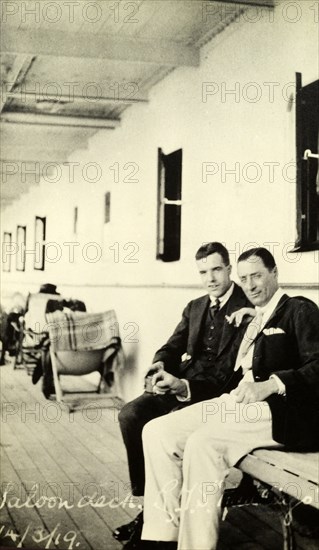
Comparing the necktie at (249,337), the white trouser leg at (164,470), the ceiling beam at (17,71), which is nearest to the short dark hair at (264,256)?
the necktie at (249,337)

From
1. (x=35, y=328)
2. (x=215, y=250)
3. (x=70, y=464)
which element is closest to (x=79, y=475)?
(x=70, y=464)

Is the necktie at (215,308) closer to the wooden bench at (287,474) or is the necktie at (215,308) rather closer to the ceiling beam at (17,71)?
the wooden bench at (287,474)

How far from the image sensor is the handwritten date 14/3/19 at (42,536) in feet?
8.61

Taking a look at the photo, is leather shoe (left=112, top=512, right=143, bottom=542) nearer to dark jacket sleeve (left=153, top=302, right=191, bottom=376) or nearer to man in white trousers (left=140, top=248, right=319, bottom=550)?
man in white trousers (left=140, top=248, right=319, bottom=550)

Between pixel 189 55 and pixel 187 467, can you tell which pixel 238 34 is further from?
pixel 187 467

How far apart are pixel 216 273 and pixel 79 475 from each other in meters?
1.49

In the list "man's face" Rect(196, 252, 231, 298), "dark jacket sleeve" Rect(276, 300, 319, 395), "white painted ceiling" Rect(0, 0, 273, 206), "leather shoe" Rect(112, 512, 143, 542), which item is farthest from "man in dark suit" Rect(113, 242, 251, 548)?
"white painted ceiling" Rect(0, 0, 273, 206)

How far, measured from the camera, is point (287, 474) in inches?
87.0

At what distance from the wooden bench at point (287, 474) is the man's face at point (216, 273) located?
0.91 meters

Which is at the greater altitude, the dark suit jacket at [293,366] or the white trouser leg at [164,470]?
the dark suit jacket at [293,366]

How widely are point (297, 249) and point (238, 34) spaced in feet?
4.51

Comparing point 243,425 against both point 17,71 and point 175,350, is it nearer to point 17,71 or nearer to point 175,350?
point 175,350

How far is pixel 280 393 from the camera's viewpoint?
2.36m

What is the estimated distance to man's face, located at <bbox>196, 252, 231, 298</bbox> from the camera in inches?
120
